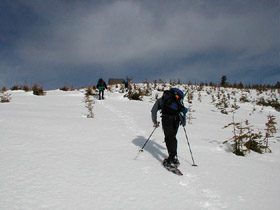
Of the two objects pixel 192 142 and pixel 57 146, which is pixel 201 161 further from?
pixel 57 146

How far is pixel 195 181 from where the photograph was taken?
258cm

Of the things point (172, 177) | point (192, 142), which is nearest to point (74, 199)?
point (172, 177)

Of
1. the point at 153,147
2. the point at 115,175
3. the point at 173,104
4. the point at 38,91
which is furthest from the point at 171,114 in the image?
the point at 38,91

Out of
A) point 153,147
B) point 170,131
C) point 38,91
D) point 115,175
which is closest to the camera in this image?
point 115,175

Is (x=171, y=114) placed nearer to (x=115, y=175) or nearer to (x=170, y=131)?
(x=170, y=131)

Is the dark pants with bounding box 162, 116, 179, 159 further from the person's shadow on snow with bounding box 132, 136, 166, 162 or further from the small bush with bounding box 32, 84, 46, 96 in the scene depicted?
the small bush with bounding box 32, 84, 46, 96

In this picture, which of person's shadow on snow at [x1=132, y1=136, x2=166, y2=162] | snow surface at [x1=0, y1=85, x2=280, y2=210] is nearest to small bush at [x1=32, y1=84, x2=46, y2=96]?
snow surface at [x1=0, y1=85, x2=280, y2=210]

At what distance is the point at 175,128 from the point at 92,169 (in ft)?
5.54

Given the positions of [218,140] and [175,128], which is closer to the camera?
[175,128]

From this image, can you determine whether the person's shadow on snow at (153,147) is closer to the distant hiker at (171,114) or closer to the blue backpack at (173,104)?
the distant hiker at (171,114)

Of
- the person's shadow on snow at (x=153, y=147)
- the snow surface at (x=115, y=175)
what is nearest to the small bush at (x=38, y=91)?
the snow surface at (x=115, y=175)

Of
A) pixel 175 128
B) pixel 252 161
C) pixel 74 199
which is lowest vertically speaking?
pixel 252 161

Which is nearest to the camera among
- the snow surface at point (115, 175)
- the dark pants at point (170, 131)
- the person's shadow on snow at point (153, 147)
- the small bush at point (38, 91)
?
the snow surface at point (115, 175)

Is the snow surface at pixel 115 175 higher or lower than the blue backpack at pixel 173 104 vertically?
lower
